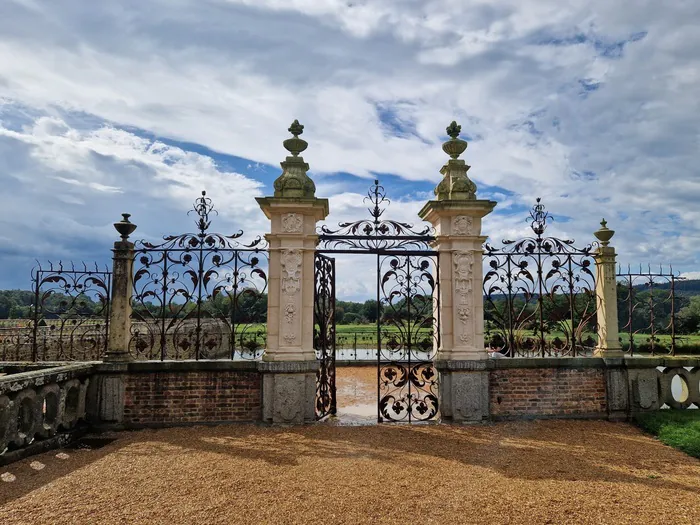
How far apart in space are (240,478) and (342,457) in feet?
4.19

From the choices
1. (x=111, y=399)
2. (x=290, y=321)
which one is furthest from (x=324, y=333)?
(x=111, y=399)

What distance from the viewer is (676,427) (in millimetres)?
6133

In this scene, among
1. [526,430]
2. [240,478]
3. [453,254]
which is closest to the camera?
[240,478]

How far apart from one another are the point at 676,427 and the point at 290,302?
5.93 m

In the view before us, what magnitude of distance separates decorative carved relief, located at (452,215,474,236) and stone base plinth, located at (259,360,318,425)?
124 inches

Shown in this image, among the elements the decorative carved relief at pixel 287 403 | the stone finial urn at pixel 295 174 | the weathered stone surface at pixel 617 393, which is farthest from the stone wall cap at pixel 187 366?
the weathered stone surface at pixel 617 393

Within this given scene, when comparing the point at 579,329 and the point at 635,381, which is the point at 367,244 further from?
the point at 635,381

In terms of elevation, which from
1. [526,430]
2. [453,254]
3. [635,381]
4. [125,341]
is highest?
[453,254]

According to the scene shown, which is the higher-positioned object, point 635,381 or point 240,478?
point 635,381

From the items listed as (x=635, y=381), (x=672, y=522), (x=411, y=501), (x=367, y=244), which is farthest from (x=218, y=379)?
(x=635, y=381)

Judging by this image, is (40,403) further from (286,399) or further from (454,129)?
(454,129)

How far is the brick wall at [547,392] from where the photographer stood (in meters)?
6.86

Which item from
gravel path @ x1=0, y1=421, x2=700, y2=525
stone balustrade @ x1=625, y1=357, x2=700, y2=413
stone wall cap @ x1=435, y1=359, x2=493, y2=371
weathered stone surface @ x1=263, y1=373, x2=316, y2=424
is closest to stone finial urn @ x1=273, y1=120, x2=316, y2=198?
weathered stone surface @ x1=263, y1=373, x2=316, y2=424

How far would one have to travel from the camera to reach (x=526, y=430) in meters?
6.35
